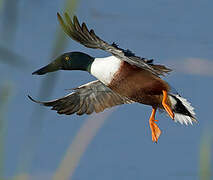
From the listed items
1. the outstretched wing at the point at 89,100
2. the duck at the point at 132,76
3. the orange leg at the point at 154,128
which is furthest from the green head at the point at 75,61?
the orange leg at the point at 154,128

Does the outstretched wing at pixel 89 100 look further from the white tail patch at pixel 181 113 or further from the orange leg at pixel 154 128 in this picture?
the white tail patch at pixel 181 113

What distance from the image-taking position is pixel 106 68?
11.7ft

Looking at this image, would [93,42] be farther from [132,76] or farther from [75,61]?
[75,61]

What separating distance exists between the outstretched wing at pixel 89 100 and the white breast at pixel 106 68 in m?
0.64

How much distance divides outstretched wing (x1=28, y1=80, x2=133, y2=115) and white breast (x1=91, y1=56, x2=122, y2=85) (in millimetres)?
642

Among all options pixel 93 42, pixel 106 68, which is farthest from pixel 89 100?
pixel 93 42

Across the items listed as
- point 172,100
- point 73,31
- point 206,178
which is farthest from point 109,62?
point 206,178

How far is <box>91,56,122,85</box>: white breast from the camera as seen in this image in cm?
352

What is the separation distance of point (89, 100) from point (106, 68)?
0.93 m

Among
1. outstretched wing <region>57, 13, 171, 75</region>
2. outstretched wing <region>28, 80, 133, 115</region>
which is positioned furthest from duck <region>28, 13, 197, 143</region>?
outstretched wing <region>28, 80, 133, 115</region>

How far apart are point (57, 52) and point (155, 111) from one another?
3.11m

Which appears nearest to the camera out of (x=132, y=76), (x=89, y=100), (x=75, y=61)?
(x=132, y=76)

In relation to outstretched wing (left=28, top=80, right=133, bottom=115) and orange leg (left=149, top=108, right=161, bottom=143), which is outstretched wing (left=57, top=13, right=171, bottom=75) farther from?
outstretched wing (left=28, top=80, right=133, bottom=115)

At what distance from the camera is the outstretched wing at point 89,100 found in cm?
433
